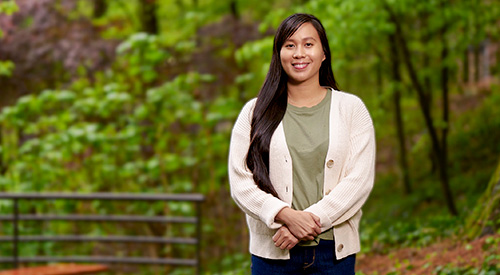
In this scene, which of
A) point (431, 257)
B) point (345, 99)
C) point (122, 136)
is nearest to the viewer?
point (345, 99)

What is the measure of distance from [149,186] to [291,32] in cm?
822

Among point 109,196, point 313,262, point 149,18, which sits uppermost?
point 149,18

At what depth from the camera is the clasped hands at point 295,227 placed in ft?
7.61

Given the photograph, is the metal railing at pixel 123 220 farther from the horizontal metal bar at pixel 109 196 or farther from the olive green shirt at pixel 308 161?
the olive green shirt at pixel 308 161

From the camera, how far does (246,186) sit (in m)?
2.44

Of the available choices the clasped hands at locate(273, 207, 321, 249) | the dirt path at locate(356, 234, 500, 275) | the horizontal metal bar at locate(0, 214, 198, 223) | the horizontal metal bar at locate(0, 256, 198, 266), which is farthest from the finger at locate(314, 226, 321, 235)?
the horizontal metal bar at locate(0, 256, 198, 266)

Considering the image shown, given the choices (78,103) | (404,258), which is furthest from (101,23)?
(404,258)

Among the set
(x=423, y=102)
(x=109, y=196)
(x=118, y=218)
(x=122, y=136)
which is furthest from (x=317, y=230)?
(x=122, y=136)

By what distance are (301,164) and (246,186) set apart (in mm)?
240

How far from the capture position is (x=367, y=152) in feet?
8.16

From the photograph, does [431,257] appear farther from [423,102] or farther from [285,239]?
[423,102]

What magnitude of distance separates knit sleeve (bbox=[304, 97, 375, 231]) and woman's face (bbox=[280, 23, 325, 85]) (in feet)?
0.81

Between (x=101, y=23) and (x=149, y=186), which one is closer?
(x=149, y=186)

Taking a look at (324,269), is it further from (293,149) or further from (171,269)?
(171,269)
